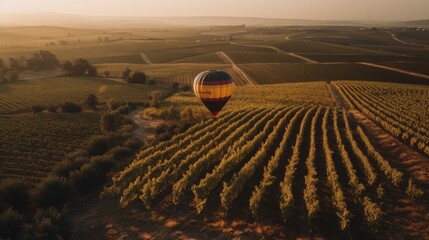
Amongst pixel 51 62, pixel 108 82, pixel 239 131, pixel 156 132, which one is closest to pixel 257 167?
pixel 239 131

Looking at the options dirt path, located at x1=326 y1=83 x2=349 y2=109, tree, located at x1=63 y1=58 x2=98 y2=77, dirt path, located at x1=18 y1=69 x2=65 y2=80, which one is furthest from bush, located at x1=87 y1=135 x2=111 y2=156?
dirt path, located at x1=18 y1=69 x2=65 y2=80

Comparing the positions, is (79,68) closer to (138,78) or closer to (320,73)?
(138,78)

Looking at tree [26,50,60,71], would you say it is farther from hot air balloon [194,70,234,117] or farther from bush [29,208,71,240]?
bush [29,208,71,240]

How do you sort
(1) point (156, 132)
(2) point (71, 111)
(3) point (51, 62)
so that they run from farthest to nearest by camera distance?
(3) point (51, 62)
(2) point (71, 111)
(1) point (156, 132)

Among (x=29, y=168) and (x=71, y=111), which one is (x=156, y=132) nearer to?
(x=29, y=168)

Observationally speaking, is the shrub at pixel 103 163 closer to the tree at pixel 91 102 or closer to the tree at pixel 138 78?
the tree at pixel 91 102

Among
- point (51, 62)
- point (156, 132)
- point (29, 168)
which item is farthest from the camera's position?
point (51, 62)
